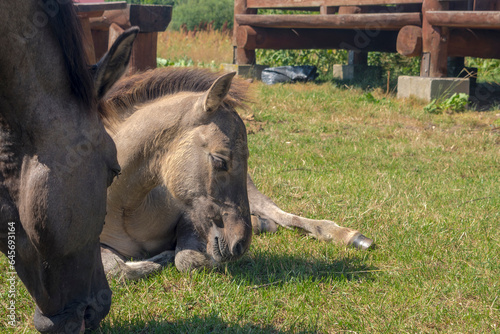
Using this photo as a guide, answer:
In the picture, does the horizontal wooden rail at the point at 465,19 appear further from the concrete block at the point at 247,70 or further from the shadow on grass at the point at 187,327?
the shadow on grass at the point at 187,327

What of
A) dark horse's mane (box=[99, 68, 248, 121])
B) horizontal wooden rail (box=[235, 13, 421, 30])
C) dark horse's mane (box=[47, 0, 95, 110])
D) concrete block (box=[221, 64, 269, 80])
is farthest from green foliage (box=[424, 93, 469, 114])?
dark horse's mane (box=[47, 0, 95, 110])

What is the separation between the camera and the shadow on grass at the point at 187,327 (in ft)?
8.74

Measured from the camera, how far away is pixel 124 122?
3473 mm

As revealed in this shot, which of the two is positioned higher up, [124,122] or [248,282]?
[124,122]

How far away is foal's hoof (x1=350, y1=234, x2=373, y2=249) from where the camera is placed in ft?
12.9

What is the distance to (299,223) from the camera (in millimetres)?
4383

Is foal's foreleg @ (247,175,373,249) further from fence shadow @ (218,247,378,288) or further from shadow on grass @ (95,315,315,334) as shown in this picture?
shadow on grass @ (95,315,315,334)

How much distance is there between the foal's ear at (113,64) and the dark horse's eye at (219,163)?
130 cm

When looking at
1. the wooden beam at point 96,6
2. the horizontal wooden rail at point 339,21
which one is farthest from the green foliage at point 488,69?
the wooden beam at point 96,6

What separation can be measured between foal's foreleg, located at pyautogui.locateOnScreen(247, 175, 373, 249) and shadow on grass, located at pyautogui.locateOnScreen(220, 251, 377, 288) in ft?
0.68

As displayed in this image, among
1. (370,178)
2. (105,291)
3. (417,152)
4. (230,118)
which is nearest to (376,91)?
(417,152)

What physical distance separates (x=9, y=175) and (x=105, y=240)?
186cm

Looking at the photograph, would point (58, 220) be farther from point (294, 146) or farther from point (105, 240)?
point (294, 146)

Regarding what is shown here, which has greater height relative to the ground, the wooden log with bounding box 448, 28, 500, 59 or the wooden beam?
the wooden beam
